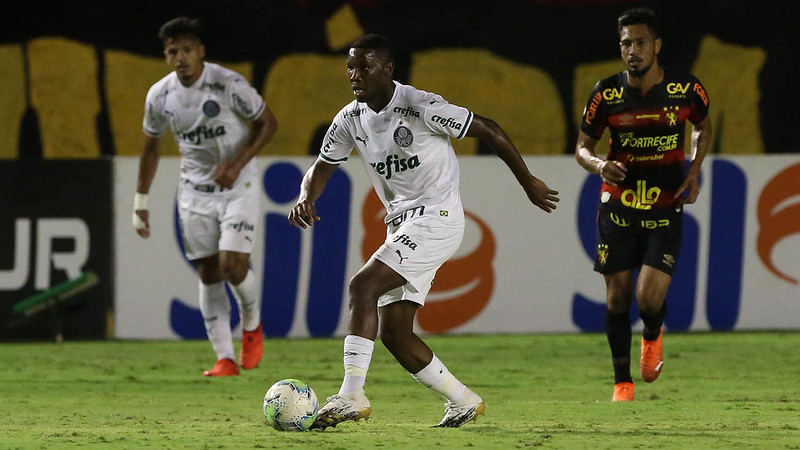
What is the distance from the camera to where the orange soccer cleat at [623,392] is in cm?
800

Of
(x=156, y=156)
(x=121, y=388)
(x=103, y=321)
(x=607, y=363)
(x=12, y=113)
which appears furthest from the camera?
(x=12, y=113)

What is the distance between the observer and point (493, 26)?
15.3 m

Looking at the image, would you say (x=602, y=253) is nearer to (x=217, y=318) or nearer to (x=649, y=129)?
(x=649, y=129)

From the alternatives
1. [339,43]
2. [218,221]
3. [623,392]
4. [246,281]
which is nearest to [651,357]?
[623,392]

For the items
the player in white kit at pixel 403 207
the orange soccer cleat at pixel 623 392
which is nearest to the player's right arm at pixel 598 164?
the orange soccer cleat at pixel 623 392

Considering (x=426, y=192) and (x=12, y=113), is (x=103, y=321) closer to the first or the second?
(x=12, y=113)

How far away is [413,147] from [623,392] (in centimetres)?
233

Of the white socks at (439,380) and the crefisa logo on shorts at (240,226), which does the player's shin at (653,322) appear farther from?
the crefisa logo on shorts at (240,226)

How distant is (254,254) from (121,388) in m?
3.68

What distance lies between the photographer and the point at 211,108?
31.8 feet

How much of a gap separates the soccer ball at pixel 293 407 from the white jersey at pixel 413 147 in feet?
3.09

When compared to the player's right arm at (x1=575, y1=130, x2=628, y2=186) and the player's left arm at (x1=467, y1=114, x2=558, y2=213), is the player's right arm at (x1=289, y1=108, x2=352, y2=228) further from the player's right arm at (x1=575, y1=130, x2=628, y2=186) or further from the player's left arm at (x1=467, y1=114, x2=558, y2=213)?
the player's right arm at (x1=575, y1=130, x2=628, y2=186)

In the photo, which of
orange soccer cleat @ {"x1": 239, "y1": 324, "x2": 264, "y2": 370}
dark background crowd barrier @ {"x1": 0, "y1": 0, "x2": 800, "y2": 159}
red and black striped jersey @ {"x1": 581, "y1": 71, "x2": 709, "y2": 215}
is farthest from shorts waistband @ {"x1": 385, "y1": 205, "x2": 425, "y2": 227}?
dark background crowd barrier @ {"x1": 0, "y1": 0, "x2": 800, "y2": 159}

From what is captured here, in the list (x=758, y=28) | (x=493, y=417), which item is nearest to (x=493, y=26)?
(x=758, y=28)
